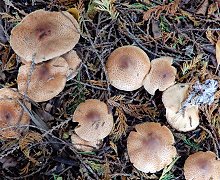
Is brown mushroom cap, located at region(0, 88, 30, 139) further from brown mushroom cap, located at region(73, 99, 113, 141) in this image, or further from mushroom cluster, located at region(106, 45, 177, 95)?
mushroom cluster, located at region(106, 45, 177, 95)

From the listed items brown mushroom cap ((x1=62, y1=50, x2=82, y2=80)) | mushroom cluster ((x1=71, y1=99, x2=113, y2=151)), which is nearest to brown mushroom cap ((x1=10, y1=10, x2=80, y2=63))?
brown mushroom cap ((x1=62, y1=50, x2=82, y2=80))

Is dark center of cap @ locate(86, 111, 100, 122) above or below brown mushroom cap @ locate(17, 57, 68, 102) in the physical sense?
below

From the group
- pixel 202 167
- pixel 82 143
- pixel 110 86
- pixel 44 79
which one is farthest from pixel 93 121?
pixel 202 167

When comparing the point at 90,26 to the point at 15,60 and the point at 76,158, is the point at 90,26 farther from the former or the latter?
the point at 76,158

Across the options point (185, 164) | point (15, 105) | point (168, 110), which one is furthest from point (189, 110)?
point (15, 105)

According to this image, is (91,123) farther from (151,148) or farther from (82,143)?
(151,148)

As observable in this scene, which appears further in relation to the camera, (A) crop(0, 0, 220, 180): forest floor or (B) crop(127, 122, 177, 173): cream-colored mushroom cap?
(A) crop(0, 0, 220, 180): forest floor

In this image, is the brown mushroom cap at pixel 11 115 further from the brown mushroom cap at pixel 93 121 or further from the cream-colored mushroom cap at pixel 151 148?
the cream-colored mushroom cap at pixel 151 148
